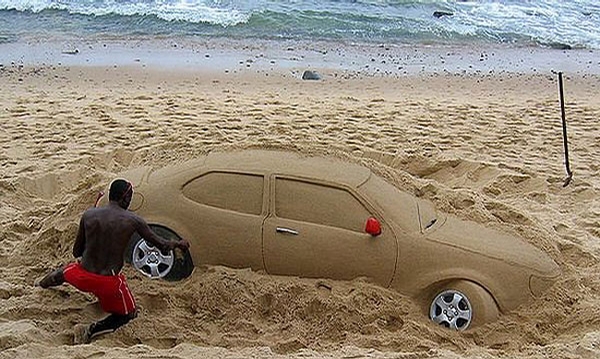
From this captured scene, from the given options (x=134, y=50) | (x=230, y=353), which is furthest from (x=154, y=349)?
(x=134, y=50)

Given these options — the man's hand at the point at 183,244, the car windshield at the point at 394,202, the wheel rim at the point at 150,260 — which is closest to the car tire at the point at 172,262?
the wheel rim at the point at 150,260

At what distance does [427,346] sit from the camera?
5.83 metres

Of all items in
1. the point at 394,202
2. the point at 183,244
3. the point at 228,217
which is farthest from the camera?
the point at 394,202

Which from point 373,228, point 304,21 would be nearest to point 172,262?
point 373,228

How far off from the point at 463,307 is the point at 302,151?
2.16 m

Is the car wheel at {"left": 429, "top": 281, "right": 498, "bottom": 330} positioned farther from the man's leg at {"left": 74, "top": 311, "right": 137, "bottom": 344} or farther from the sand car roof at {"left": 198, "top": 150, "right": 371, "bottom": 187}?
the man's leg at {"left": 74, "top": 311, "right": 137, "bottom": 344}

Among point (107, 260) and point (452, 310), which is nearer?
point (107, 260)

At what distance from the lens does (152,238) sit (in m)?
5.96

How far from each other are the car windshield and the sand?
0.64 meters

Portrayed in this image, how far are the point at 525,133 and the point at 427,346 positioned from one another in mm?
6506

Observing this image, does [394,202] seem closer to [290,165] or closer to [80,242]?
[290,165]

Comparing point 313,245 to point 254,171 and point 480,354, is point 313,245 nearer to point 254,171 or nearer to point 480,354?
point 254,171

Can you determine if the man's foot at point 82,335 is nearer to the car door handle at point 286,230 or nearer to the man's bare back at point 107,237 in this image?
the man's bare back at point 107,237

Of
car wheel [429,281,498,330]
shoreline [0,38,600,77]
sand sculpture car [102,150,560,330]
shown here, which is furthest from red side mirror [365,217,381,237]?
shoreline [0,38,600,77]
